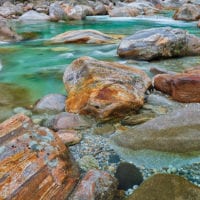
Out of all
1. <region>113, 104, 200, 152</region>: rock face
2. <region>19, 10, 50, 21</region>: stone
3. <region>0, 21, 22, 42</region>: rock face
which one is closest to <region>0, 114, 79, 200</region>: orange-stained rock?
<region>113, 104, 200, 152</region>: rock face

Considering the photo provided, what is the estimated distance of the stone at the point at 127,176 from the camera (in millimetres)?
3871

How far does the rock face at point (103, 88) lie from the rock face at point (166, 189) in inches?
77.5

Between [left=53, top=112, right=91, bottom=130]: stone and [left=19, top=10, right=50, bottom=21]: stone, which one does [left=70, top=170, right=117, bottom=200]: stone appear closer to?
[left=53, top=112, right=91, bottom=130]: stone

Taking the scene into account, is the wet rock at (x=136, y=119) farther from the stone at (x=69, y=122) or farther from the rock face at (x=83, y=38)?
the rock face at (x=83, y=38)

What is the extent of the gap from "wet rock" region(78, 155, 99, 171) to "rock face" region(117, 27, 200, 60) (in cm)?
619

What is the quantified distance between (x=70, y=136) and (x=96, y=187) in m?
1.49

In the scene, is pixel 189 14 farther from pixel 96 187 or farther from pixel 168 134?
pixel 96 187

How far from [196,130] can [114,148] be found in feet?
3.86

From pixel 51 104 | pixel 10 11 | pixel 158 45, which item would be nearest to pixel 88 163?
pixel 51 104

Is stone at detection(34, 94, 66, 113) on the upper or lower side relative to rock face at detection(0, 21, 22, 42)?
upper

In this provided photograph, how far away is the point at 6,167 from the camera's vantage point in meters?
3.45

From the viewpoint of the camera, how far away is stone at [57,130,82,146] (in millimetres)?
4801

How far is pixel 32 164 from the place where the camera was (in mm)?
3543

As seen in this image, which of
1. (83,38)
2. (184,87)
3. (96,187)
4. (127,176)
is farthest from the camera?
(83,38)
